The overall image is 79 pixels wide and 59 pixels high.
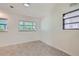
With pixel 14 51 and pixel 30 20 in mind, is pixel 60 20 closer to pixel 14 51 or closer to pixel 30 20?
pixel 30 20

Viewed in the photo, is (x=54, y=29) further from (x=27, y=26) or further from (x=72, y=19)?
(x=27, y=26)

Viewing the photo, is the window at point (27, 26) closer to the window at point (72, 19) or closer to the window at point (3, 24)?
the window at point (3, 24)

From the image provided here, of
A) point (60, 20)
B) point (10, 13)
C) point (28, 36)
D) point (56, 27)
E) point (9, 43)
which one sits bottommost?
point (9, 43)

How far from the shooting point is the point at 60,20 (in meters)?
1.69

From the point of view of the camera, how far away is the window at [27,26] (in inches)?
60.9

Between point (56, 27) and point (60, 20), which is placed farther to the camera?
point (56, 27)

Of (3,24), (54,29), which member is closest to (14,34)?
(3,24)

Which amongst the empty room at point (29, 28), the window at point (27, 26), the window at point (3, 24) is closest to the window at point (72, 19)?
the empty room at point (29, 28)

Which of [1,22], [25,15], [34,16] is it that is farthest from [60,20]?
[1,22]

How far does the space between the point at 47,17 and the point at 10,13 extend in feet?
2.02

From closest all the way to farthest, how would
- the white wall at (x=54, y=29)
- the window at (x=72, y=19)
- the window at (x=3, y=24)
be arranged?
1. the window at (x=3, y=24)
2. the white wall at (x=54, y=29)
3. the window at (x=72, y=19)

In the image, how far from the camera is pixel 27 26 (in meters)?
1.55

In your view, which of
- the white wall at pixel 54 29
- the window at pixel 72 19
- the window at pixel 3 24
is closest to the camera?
the window at pixel 3 24

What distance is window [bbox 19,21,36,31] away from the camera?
1546 millimetres
